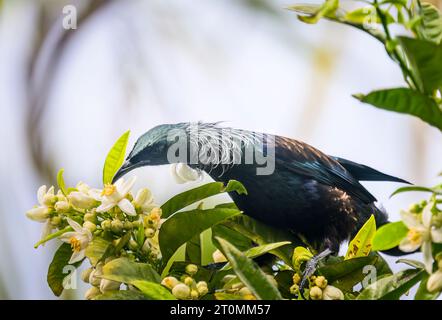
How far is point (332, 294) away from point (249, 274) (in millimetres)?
140

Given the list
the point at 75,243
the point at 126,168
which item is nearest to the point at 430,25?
the point at 75,243

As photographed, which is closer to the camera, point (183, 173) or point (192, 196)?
point (192, 196)

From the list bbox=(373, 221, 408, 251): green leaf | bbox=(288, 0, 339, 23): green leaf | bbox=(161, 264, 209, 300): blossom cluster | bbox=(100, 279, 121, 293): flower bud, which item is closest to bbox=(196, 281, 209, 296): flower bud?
bbox=(161, 264, 209, 300): blossom cluster

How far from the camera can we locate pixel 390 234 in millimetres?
699

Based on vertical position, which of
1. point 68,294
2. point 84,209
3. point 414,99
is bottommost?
point 68,294

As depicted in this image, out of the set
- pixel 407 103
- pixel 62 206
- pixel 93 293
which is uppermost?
pixel 407 103

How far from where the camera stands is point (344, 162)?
1.36 meters

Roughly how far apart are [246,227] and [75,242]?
0.27 metres

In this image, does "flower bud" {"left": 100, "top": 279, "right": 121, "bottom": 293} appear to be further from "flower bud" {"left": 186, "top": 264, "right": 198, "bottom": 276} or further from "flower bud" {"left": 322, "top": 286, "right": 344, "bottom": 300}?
"flower bud" {"left": 322, "top": 286, "right": 344, "bottom": 300}

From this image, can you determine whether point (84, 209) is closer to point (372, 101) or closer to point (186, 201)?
point (186, 201)

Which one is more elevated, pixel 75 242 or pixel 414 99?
pixel 414 99

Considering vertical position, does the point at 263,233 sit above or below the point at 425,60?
below

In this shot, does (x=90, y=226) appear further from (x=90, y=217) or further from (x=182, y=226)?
(x=182, y=226)
